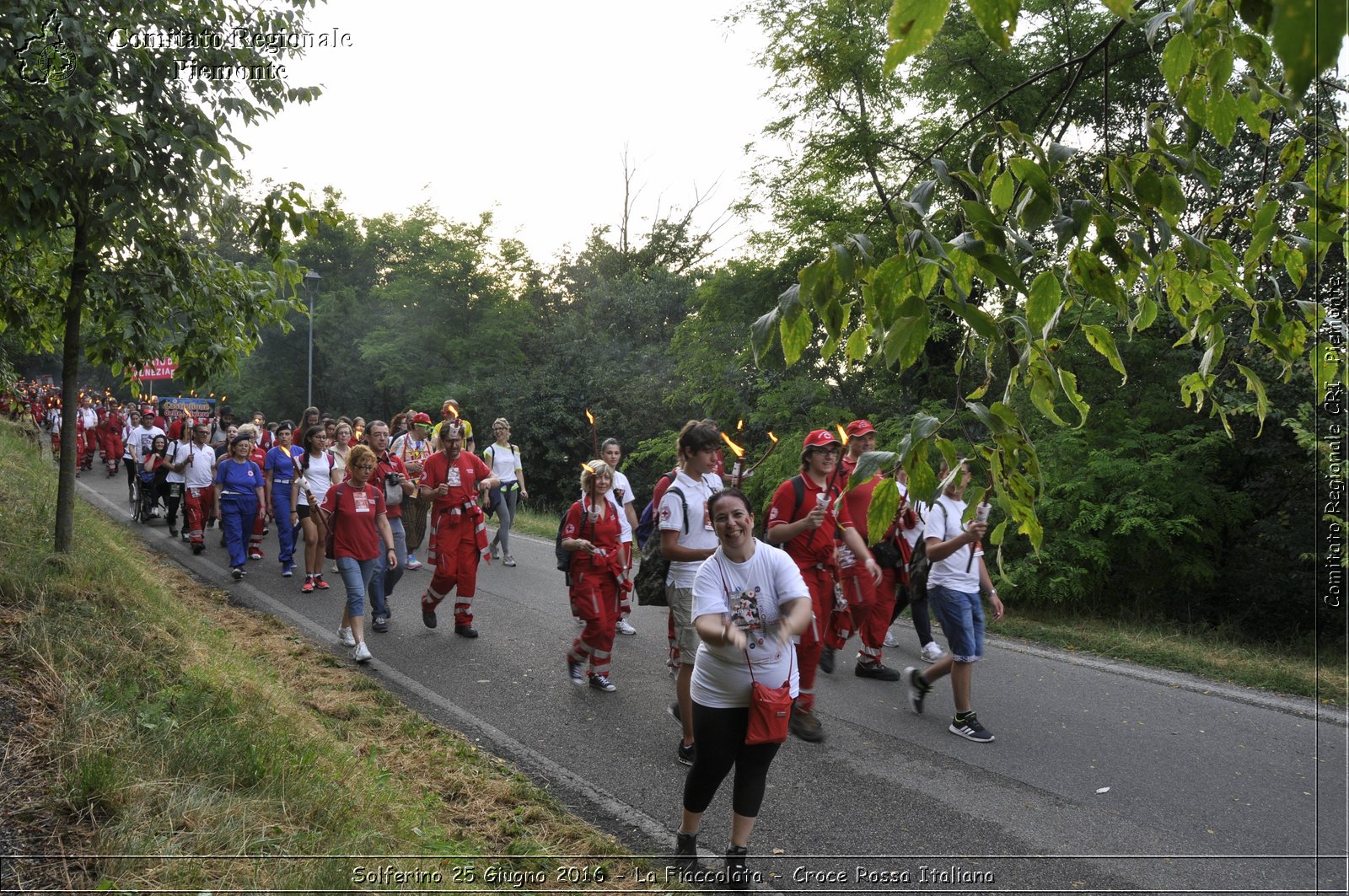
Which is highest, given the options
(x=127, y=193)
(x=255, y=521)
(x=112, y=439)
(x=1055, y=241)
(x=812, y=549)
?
(x=127, y=193)

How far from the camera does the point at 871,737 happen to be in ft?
20.1

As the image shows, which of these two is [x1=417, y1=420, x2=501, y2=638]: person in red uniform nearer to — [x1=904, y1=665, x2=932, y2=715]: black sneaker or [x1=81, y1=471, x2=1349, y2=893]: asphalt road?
[x1=81, y1=471, x2=1349, y2=893]: asphalt road

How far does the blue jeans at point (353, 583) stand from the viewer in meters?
7.95

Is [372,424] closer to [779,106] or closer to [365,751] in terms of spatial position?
[365,751]

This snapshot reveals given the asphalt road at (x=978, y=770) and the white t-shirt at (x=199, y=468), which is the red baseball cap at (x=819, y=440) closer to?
the asphalt road at (x=978, y=770)

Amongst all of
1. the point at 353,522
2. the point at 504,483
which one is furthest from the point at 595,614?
the point at 504,483

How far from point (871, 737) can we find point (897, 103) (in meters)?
12.0

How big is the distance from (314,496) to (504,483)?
9.73 ft

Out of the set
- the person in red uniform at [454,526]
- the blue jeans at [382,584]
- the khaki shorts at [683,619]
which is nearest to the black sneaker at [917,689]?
the khaki shorts at [683,619]

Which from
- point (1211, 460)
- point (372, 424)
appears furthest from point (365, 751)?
point (1211, 460)

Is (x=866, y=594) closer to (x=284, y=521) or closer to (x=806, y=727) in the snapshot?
(x=806, y=727)

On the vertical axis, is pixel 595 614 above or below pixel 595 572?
below

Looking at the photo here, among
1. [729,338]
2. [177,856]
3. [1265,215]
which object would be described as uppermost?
[729,338]

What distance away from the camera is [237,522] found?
11812 millimetres
